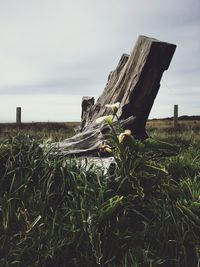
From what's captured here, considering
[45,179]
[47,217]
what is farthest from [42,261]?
[45,179]

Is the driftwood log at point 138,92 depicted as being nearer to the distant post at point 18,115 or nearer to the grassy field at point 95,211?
the grassy field at point 95,211

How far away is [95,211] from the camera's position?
196 inches

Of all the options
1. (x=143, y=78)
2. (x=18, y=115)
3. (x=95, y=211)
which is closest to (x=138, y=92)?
(x=143, y=78)

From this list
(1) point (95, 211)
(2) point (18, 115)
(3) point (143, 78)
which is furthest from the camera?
(2) point (18, 115)

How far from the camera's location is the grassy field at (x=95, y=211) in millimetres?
4738

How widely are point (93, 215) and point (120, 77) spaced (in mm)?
3736

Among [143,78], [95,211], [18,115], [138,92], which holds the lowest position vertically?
[95,211]

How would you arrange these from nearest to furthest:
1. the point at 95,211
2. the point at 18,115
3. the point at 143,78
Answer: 1. the point at 95,211
2. the point at 143,78
3. the point at 18,115

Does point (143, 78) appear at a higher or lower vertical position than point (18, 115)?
higher

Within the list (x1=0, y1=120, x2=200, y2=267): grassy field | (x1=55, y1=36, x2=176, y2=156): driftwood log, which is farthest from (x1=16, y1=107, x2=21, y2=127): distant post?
(x1=0, y1=120, x2=200, y2=267): grassy field

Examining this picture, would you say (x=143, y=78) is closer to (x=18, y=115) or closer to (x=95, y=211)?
(x=95, y=211)

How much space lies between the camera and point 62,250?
473cm

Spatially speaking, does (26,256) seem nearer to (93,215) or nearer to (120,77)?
(93,215)

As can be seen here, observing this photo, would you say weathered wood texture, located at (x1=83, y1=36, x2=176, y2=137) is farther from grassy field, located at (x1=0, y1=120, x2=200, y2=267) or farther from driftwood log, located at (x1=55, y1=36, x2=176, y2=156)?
grassy field, located at (x1=0, y1=120, x2=200, y2=267)
